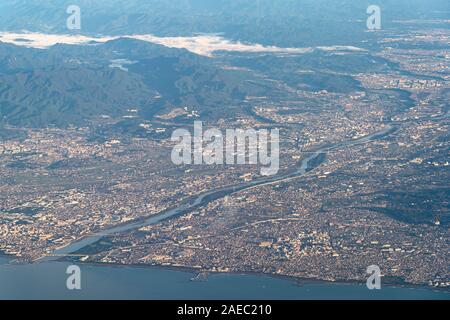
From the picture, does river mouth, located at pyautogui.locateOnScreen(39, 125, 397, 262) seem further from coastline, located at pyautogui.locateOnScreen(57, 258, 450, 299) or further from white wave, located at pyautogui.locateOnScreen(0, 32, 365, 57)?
white wave, located at pyautogui.locateOnScreen(0, 32, 365, 57)

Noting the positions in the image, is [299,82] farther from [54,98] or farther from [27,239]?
[27,239]

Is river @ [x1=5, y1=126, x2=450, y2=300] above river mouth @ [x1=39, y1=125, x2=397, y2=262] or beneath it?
beneath

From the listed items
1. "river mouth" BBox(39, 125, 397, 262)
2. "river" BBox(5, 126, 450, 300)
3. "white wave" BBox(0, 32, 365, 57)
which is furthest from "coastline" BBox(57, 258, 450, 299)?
"white wave" BBox(0, 32, 365, 57)

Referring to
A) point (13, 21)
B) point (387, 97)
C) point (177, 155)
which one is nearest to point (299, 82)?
point (387, 97)

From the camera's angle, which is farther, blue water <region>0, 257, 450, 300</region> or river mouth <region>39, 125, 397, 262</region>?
river mouth <region>39, 125, 397, 262</region>

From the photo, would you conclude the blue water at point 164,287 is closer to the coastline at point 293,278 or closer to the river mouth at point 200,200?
the coastline at point 293,278

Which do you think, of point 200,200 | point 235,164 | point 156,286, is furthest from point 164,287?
point 235,164
